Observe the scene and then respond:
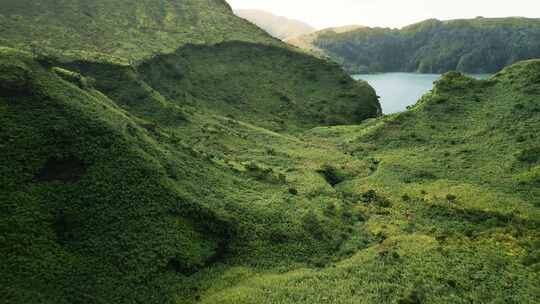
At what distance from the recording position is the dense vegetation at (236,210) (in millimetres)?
35531

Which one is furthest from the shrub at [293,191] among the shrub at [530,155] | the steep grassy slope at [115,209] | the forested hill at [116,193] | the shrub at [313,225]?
the shrub at [530,155]

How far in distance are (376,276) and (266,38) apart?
108 m

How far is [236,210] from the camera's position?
46.5 m

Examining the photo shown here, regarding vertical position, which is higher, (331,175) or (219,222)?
(219,222)

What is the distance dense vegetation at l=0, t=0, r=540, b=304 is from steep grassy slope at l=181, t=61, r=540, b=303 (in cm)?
21

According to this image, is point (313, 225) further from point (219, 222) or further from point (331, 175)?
point (331, 175)

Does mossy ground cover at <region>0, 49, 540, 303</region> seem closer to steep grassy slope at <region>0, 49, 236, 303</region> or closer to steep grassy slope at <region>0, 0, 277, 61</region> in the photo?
steep grassy slope at <region>0, 49, 236, 303</region>

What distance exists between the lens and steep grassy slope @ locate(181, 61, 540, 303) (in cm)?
3731

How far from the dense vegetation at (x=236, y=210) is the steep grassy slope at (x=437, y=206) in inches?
8.4

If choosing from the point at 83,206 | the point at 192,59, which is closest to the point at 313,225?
the point at 83,206

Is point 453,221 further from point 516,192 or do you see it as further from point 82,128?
point 82,128

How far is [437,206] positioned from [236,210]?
24.5 meters

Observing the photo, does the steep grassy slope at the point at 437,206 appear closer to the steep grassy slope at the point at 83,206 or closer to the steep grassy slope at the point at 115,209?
the steep grassy slope at the point at 115,209

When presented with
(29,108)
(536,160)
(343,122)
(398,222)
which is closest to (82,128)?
(29,108)
